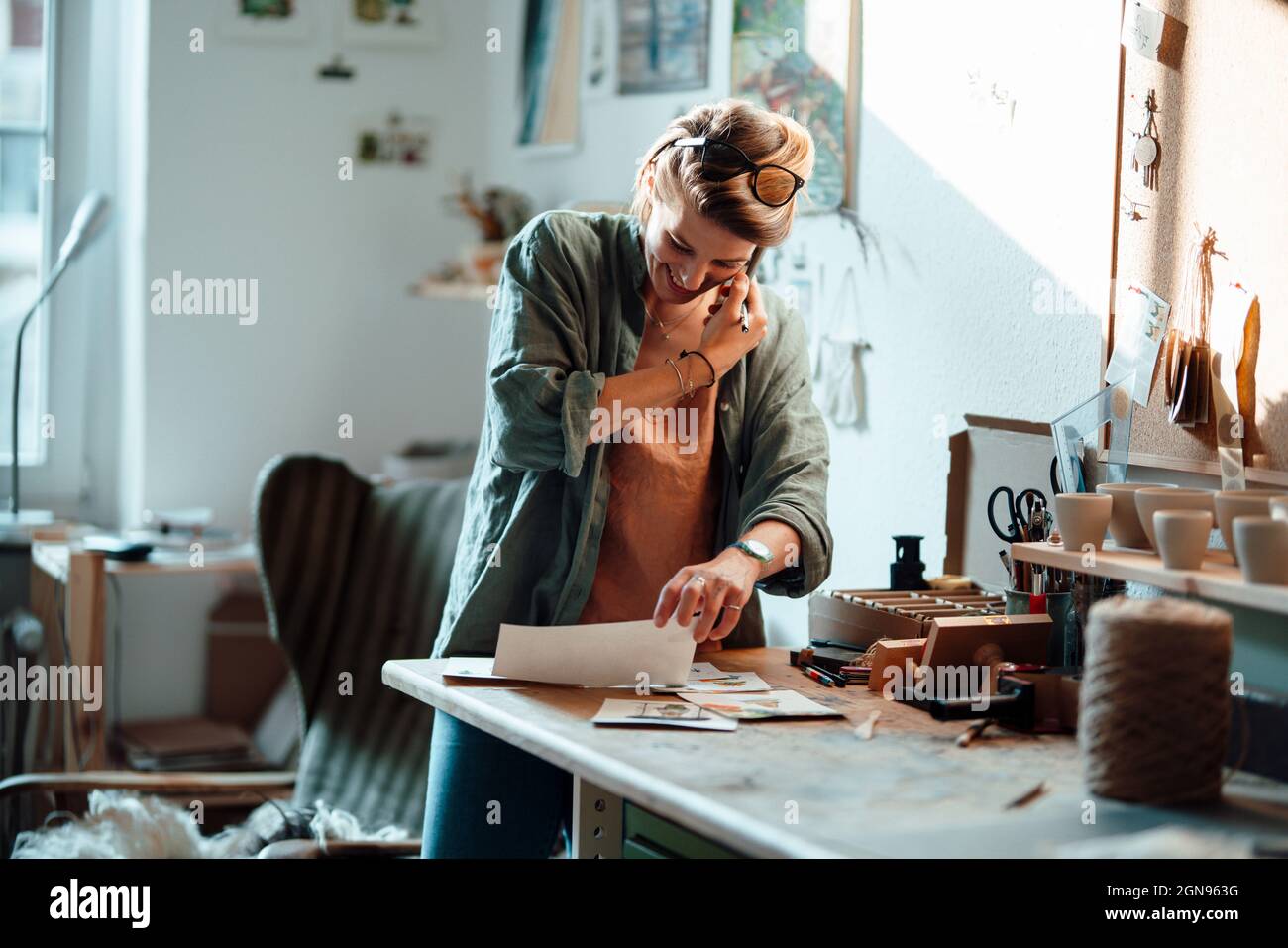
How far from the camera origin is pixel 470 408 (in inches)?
145

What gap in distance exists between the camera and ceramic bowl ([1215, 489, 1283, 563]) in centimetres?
149

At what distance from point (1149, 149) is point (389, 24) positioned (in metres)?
2.21

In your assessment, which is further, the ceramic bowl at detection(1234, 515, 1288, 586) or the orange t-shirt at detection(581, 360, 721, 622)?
the orange t-shirt at detection(581, 360, 721, 622)

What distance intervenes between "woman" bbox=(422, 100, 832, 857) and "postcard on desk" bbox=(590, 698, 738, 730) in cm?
11

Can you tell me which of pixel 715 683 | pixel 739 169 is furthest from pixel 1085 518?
pixel 739 169

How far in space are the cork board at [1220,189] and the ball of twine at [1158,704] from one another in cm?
37

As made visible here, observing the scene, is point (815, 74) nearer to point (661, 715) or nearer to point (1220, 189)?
point (1220, 189)

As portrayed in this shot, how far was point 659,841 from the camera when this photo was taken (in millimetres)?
1511

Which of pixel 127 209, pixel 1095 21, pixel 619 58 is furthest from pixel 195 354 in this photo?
pixel 1095 21

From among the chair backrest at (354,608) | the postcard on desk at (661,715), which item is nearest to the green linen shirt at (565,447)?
the postcard on desk at (661,715)

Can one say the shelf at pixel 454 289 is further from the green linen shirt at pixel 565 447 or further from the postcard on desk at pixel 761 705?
the postcard on desk at pixel 761 705

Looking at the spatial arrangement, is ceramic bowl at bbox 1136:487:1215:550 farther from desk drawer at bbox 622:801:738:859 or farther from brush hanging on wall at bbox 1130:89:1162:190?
desk drawer at bbox 622:801:738:859

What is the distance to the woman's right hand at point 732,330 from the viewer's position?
5.98 feet

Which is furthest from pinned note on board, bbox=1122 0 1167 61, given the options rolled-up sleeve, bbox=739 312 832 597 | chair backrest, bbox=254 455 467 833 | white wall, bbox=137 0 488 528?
white wall, bbox=137 0 488 528
